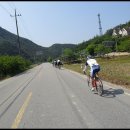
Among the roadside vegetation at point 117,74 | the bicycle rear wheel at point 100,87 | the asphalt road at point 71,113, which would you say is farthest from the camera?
the roadside vegetation at point 117,74

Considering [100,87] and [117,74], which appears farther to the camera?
[117,74]

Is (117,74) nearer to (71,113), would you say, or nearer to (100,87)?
(100,87)

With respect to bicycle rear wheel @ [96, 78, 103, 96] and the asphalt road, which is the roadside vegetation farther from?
the asphalt road

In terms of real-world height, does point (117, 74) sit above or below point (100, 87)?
below

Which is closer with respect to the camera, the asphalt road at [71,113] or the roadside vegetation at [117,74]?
the asphalt road at [71,113]

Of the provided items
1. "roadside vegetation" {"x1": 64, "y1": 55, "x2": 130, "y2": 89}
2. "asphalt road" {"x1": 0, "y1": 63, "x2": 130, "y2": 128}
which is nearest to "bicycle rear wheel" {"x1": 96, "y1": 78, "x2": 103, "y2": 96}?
"asphalt road" {"x1": 0, "y1": 63, "x2": 130, "y2": 128}

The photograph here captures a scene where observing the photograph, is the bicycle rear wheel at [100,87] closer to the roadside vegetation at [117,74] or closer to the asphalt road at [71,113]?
the asphalt road at [71,113]

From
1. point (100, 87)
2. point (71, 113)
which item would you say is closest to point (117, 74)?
point (100, 87)

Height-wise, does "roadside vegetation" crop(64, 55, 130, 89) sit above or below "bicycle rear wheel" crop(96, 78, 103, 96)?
below

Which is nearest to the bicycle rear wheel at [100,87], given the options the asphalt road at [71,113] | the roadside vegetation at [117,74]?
the asphalt road at [71,113]

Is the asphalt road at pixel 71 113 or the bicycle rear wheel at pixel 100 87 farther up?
the bicycle rear wheel at pixel 100 87

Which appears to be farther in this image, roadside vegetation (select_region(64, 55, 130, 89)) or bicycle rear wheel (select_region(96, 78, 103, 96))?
roadside vegetation (select_region(64, 55, 130, 89))

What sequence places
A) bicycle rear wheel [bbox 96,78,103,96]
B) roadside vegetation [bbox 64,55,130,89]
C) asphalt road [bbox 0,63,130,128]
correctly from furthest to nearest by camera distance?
roadside vegetation [bbox 64,55,130,89]
bicycle rear wheel [bbox 96,78,103,96]
asphalt road [bbox 0,63,130,128]

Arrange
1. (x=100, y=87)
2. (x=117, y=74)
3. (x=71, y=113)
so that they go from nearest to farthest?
(x=71, y=113) → (x=100, y=87) → (x=117, y=74)
